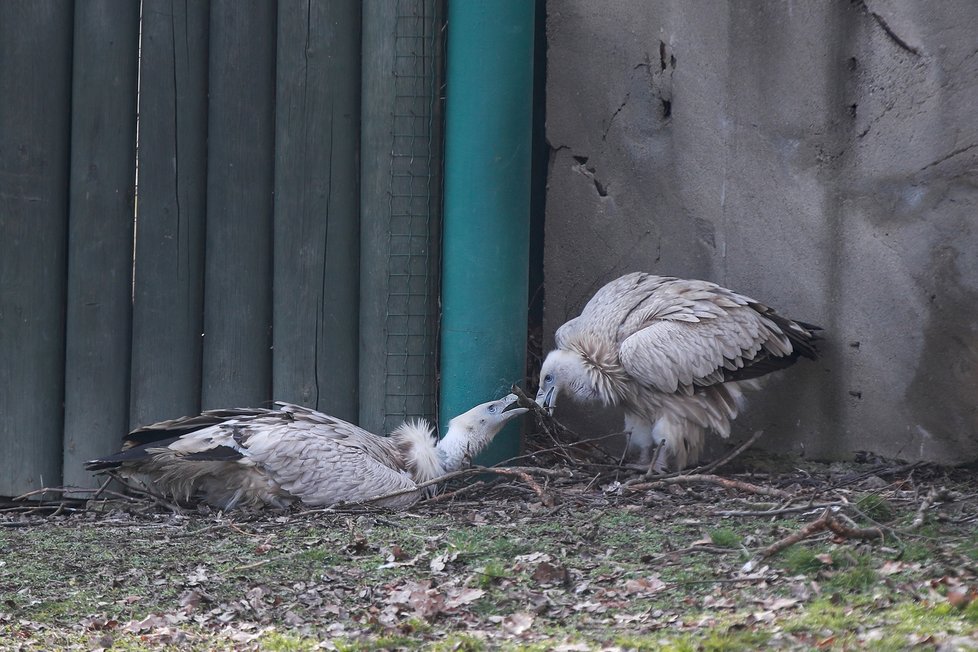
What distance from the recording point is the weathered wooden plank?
686cm

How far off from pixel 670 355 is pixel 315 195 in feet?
7.00

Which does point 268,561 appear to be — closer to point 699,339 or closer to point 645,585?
point 645,585

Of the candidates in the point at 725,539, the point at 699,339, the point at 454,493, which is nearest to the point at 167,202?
the point at 454,493

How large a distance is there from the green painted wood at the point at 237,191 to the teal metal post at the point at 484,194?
3.28 feet

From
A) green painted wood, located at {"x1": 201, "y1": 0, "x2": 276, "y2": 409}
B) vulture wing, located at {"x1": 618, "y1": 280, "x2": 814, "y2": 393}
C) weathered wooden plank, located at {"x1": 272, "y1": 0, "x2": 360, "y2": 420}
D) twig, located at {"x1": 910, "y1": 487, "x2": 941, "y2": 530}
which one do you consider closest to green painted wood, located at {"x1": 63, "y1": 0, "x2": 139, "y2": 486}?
green painted wood, located at {"x1": 201, "y1": 0, "x2": 276, "y2": 409}

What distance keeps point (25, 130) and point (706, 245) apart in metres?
3.76

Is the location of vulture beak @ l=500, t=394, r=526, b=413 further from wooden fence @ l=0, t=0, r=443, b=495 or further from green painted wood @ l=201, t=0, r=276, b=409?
green painted wood @ l=201, t=0, r=276, b=409

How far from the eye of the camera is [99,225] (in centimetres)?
672

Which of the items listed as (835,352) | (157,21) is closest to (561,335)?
(835,352)

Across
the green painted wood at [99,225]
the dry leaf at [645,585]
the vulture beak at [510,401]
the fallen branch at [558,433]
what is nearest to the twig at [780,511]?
the dry leaf at [645,585]

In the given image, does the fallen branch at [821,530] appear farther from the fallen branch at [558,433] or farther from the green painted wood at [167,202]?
the green painted wood at [167,202]

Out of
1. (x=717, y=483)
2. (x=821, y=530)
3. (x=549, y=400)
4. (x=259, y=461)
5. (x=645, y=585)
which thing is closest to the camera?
(x=645, y=585)

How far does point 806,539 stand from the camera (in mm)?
4734

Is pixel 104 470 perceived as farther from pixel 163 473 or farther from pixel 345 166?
pixel 345 166
